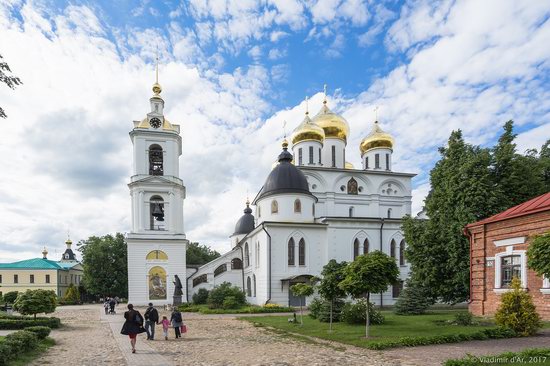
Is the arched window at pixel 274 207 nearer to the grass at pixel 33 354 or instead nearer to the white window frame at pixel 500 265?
the white window frame at pixel 500 265

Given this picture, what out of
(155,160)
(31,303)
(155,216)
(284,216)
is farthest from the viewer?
(155,160)

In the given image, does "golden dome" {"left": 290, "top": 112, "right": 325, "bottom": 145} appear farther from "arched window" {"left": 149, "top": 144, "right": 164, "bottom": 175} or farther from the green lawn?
the green lawn

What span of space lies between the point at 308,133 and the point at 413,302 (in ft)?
66.7

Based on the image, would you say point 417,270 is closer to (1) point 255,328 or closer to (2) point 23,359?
(1) point 255,328

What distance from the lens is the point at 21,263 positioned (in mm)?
61156

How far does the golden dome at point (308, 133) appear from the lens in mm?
38719

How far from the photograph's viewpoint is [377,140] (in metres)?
41.4

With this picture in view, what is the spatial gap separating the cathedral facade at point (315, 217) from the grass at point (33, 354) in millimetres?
17407

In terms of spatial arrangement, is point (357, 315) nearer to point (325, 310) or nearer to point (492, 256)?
point (325, 310)

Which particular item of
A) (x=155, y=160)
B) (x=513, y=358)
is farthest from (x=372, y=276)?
(x=155, y=160)

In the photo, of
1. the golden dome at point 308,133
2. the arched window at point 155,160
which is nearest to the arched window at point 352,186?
the golden dome at point 308,133

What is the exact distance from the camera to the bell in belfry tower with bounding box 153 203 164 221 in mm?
33594

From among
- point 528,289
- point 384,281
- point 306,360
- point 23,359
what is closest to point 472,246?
point 528,289

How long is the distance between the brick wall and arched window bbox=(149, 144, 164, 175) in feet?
86.6
